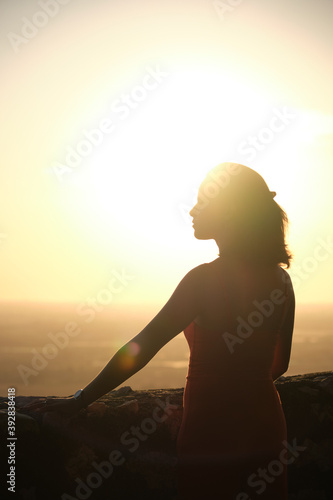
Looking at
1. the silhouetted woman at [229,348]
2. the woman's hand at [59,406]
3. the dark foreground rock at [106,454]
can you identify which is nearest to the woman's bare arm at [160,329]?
the silhouetted woman at [229,348]

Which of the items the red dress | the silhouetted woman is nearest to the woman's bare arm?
the silhouetted woman

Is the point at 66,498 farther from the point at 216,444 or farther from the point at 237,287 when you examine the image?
the point at 237,287

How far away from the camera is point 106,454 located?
3.04 m

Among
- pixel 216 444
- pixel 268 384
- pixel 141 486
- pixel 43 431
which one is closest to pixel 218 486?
pixel 216 444

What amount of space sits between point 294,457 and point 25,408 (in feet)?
5.26

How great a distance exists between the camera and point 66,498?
2955 millimetres

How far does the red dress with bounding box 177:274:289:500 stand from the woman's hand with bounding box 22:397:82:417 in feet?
1.81
